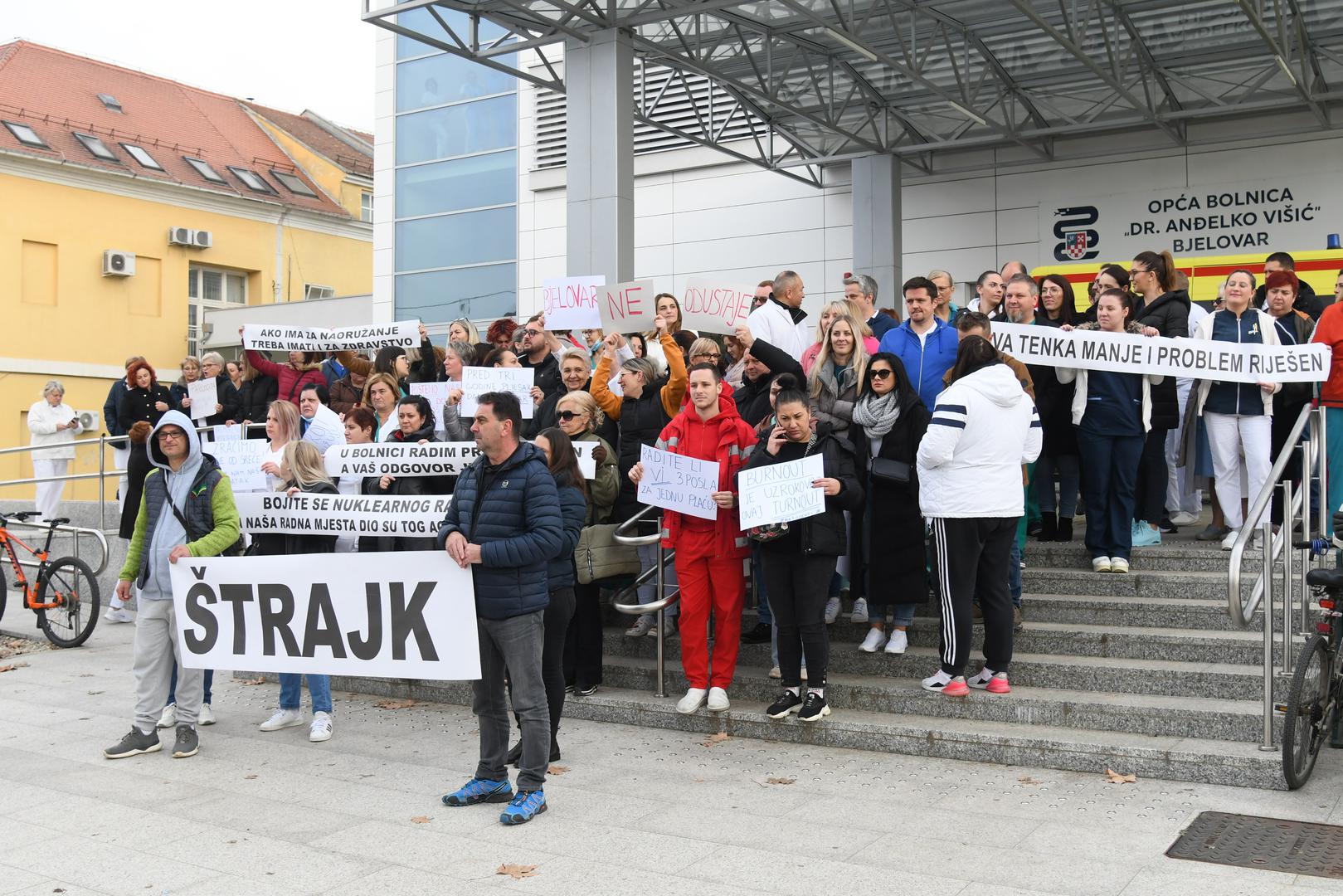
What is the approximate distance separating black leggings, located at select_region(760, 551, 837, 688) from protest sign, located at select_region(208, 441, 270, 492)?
3.88 meters

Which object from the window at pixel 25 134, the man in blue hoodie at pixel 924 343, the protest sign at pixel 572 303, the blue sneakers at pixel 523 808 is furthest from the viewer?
the window at pixel 25 134

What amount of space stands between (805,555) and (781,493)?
377 millimetres

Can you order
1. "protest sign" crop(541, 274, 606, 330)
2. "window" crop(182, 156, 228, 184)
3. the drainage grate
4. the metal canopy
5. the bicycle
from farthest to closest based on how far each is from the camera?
1. "window" crop(182, 156, 228, 184)
2. the metal canopy
3. the bicycle
4. "protest sign" crop(541, 274, 606, 330)
5. the drainage grate

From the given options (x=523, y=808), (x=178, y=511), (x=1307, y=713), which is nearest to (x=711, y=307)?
(x=178, y=511)

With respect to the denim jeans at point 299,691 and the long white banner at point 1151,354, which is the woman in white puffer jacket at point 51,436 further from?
the long white banner at point 1151,354

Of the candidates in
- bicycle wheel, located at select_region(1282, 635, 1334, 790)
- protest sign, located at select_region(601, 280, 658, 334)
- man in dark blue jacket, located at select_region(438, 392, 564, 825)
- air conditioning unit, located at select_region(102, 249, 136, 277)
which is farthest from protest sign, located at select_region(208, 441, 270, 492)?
air conditioning unit, located at select_region(102, 249, 136, 277)

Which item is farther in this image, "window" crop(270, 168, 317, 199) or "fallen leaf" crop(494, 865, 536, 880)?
"window" crop(270, 168, 317, 199)

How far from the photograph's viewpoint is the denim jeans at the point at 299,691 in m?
7.70

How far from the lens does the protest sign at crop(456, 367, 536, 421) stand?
9.38 meters

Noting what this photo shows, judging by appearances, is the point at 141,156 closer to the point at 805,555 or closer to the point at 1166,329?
the point at 1166,329

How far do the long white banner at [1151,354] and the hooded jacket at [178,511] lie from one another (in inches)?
Result: 200

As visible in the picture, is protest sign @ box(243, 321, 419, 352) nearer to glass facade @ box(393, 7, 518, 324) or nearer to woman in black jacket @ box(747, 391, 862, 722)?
woman in black jacket @ box(747, 391, 862, 722)

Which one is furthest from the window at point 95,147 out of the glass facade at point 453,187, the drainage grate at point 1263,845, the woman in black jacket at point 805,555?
Result: the drainage grate at point 1263,845

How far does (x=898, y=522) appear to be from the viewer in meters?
7.66
